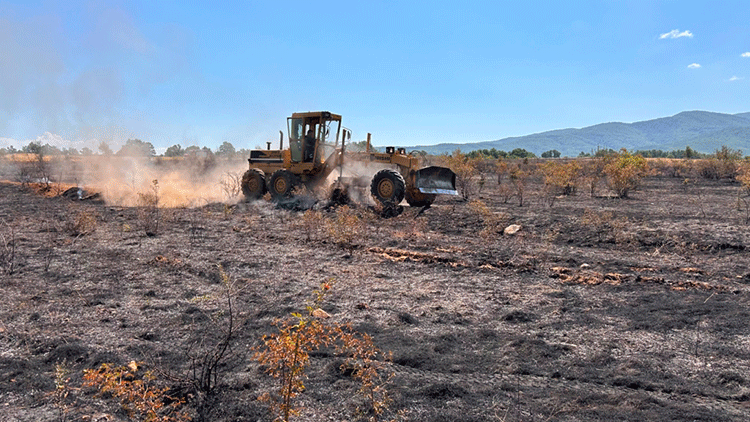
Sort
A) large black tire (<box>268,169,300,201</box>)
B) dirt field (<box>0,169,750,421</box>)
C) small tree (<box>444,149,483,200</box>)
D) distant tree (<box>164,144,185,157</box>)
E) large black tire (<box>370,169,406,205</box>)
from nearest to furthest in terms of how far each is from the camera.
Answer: dirt field (<box>0,169,750,421</box>)
large black tire (<box>370,169,406,205</box>)
large black tire (<box>268,169,300,201</box>)
small tree (<box>444,149,483,200</box>)
distant tree (<box>164,144,185,157</box>)

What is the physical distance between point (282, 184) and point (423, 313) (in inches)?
411

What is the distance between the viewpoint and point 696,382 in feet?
12.0

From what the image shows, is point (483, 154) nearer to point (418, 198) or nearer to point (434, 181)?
point (418, 198)

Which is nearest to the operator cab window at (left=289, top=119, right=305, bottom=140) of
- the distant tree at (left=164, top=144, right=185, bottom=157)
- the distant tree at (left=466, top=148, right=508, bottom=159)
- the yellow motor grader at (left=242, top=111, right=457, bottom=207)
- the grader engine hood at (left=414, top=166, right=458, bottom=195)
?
the yellow motor grader at (left=242, top=111, right=457, bottom=207)

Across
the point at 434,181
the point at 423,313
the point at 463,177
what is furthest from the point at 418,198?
the point at 423,313

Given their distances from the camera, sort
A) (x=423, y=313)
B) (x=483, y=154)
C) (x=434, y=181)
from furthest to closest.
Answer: (x=483, y=154) → (x=434, y=181) → (x=423, y=313)

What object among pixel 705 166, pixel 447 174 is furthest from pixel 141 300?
pixel 705 166

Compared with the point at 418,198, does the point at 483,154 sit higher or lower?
higher

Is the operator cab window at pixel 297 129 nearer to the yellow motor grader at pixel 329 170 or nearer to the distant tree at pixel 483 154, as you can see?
the yellow motor grader at pixel 329 170

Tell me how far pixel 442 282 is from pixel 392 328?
6.37 ft

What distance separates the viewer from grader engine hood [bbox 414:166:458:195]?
43.6 feet

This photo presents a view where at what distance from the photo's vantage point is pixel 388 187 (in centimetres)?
1272

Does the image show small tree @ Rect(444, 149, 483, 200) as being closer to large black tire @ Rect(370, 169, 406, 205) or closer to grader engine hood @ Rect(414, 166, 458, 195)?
grader engine hood @ Rect(414, 166, 458, 195)

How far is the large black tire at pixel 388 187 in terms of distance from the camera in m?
12.5
